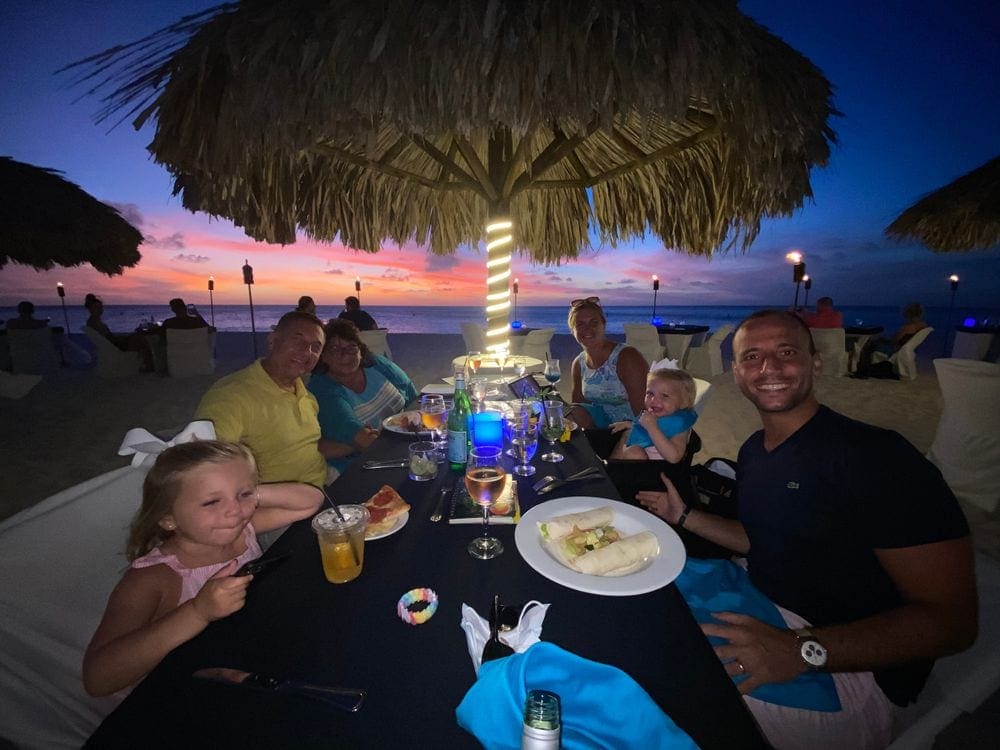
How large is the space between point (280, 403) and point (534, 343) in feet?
21.1

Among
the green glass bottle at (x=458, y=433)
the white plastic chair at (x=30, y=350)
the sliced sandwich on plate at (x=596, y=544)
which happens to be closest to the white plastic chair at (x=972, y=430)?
the sliced sandwich on plate at (x=596, y=544)

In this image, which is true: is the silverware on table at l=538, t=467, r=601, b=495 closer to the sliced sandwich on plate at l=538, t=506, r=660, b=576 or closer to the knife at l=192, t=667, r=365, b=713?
the sliced sandwich on plate at l=538, t=506, r=660, b=576

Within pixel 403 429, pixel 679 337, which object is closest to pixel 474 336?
pixel 679 337

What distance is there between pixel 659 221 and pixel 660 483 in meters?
3.88

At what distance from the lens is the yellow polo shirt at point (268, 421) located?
85.7 inches

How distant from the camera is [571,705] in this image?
720 mm

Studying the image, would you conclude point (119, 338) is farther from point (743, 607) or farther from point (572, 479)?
point (743, 607)

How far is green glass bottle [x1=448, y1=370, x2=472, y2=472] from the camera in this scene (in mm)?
2012

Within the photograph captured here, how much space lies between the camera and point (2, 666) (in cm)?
89

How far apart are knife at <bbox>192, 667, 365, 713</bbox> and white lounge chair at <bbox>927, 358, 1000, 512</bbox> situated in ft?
15.9

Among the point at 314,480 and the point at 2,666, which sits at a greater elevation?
the point at 2,666

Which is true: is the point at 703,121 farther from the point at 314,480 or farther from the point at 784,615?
the point at 314,480

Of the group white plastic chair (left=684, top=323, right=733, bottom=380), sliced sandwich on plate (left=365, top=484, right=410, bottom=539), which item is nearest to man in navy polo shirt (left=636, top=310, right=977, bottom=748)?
sliced sandwich on plate (left=365, top=484, right=410, bottom=539)

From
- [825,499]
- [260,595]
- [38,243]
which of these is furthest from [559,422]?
[38,243]
